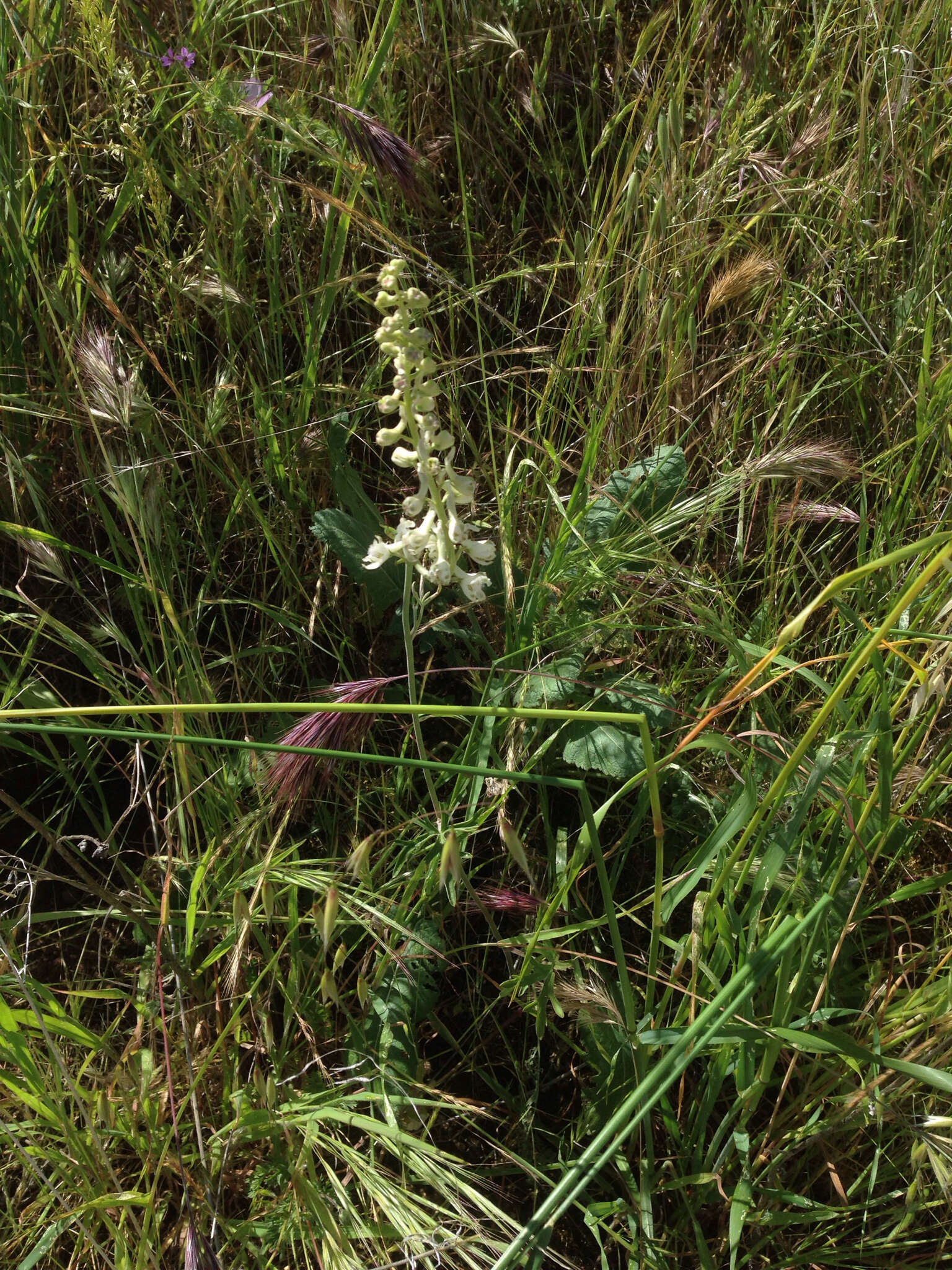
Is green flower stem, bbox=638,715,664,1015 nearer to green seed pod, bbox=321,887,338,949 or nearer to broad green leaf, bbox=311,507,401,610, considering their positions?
green seed pod, bbox=321,887,338,949

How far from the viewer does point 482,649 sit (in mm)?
2273

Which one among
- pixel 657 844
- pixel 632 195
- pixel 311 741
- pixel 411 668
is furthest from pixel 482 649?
pixel 632 195

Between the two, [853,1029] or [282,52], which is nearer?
[853,1029]

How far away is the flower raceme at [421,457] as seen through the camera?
4.68 ft

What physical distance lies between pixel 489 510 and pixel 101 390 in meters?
0.89

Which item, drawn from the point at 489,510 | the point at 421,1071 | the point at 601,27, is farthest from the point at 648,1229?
the point at 601,27

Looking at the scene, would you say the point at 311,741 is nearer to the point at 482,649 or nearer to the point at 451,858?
the point at 451,858

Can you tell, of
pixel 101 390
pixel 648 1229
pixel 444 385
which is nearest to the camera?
pixel 648 1229

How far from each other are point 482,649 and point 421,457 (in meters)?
0.84

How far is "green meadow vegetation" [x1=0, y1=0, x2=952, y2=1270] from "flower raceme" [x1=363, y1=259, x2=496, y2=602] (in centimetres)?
2

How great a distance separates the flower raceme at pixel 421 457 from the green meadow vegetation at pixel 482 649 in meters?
0.02

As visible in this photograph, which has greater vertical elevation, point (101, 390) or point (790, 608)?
point (101, 390)

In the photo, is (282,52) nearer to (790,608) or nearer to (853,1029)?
(790,608)

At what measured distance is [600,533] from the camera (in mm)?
2203
